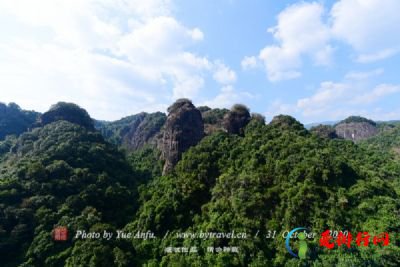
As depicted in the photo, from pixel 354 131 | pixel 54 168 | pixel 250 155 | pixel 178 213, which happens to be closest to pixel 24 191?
pixel 54 168

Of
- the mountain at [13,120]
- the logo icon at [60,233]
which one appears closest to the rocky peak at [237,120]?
the logo icon at [60,233]

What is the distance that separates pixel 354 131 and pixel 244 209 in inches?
3707

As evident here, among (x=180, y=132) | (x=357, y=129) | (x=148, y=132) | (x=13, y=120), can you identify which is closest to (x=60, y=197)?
(x=180, y=132)

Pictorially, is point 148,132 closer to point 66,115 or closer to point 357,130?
point 66,115

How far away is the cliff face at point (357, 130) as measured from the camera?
9706 cm

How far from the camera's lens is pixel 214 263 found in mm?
24031

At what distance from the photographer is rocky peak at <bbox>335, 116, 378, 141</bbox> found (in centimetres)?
9738

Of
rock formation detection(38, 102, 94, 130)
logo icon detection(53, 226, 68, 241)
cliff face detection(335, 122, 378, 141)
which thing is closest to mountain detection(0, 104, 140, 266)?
logo icon detection(53, 226, 68, 241)

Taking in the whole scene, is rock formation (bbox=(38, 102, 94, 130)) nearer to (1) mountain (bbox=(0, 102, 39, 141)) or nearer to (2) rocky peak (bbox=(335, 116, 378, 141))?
(1) mountain (bbox=(0, 102, 39, 141))

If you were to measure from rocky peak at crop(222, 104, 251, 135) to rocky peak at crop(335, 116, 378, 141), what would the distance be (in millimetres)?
70798

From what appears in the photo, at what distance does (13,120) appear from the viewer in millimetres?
74750

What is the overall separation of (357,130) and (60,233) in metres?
108

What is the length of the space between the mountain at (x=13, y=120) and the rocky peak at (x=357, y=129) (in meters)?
112

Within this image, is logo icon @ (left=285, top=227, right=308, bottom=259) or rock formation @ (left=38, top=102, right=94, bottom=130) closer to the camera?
logo icon @ (left=285, top=227, right=308, bottom=259)
